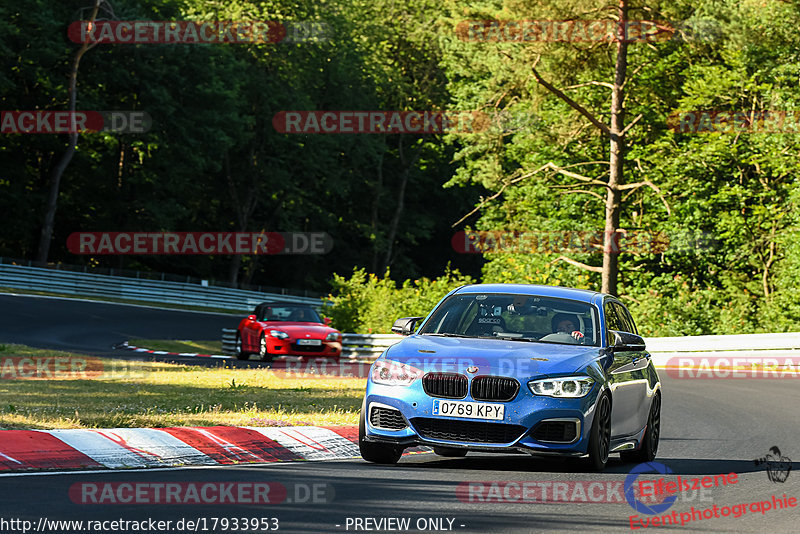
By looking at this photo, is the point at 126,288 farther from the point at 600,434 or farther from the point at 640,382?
the point at 600,434

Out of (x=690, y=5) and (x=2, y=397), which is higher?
(x=690, y=5)

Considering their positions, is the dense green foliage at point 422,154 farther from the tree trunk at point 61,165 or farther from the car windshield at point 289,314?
the car windshield at point 289,314

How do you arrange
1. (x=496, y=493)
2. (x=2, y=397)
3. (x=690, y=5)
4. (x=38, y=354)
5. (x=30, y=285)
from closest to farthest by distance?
(x=496, y=493) < (x=2, y=397) < (x=38, y=354) < (x=690, y=5) < (x=30, y=285)

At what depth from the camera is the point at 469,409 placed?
399 inches

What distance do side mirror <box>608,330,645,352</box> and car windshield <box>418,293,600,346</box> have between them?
16 centimetres

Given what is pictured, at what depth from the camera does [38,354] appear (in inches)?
1124

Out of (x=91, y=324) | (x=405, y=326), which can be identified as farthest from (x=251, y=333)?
(x=405, y=326)

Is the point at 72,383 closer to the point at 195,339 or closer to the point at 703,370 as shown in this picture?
the point at 703,370

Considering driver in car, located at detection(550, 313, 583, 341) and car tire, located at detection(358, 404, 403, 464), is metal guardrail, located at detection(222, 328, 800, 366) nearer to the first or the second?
driver in car, located at detection(550, 313, 583, 341)

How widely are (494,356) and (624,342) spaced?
158cm

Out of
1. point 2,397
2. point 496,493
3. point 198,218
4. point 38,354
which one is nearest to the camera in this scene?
point 496,493

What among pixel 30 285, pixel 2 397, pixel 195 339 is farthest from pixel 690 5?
pixel 30 285

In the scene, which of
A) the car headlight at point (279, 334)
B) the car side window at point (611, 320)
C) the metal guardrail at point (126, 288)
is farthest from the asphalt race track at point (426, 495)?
the metal guardrail at point (126, 288)

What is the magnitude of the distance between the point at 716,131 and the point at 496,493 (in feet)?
117
